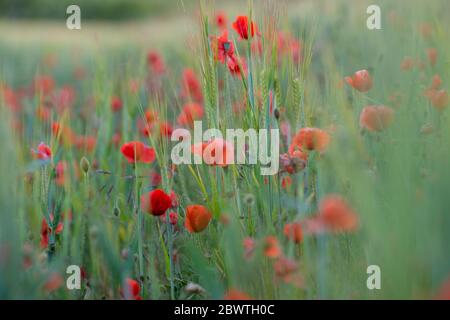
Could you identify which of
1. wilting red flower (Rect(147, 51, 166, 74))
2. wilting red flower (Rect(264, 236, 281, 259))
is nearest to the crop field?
wilting red flower (Rect(264, 236, 281, 259))

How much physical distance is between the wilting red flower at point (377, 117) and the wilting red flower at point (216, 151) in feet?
0.63

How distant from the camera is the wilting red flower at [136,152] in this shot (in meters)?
1.03

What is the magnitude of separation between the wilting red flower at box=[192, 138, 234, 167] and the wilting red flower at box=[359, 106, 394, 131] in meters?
0.19

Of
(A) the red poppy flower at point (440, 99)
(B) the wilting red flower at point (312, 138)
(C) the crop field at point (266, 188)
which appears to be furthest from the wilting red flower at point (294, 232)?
(A) the red poppy flower at point (440, 99)

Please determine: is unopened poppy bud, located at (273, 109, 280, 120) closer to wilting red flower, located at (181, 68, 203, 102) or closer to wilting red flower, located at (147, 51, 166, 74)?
wilting red flower, located at (181, 68, 203, 102)

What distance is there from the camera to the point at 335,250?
2.84 feet

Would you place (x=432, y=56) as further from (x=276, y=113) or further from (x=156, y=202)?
(x=156, y=202)

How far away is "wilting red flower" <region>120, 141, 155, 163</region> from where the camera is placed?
3.39 feet

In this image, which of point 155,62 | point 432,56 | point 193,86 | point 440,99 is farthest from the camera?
point 155,62

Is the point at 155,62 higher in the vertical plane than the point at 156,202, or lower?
higher

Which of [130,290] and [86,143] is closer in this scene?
[130,290]

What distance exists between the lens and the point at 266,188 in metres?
0.97

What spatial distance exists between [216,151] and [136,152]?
202 millimetres

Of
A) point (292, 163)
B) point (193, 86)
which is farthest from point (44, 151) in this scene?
point (193, 86)
